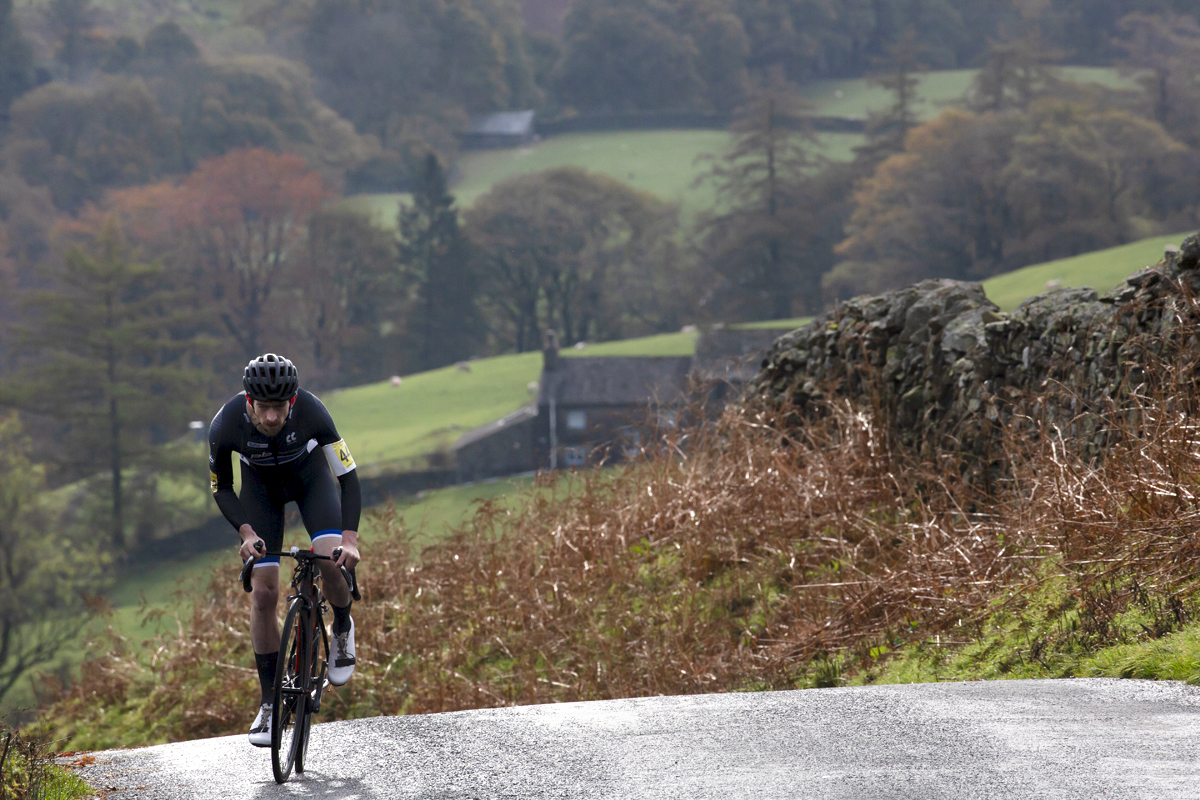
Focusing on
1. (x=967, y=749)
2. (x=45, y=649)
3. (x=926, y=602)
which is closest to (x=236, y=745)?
(x=967, y=749)

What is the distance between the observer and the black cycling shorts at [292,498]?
243 inches

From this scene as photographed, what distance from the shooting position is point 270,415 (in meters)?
5.87

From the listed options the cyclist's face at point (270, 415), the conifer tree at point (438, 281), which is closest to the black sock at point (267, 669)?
the cyclist's face at point (270, 415)

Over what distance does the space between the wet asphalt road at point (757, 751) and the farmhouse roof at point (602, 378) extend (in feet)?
169

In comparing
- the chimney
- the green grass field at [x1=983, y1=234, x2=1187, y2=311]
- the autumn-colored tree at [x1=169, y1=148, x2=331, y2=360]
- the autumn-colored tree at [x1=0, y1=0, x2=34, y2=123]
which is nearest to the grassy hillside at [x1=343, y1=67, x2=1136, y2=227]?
the autumn-colored tree at [x1=169, y1=148, x2=331, y2=360]

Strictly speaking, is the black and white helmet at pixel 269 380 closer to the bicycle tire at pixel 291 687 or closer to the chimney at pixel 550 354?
the bicycle tire at pixel 291 687

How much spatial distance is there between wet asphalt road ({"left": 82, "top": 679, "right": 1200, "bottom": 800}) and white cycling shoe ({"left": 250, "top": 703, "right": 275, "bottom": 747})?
0.71ft

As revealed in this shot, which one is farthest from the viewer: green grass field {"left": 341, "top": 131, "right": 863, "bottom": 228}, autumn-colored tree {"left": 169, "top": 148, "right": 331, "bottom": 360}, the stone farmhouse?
green grass field {"left": 341, "top": 131, "right": 863, "bottom": 228}

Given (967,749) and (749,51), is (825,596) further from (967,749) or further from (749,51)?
(749,51)

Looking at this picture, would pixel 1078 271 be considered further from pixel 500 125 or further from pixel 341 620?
pixel 500 125

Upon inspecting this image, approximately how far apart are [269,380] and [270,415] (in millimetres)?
188

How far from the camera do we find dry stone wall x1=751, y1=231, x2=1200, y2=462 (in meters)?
9.49

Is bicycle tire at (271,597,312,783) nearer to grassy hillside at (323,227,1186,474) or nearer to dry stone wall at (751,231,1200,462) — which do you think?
dry stone wall at (751,231,1200,462)

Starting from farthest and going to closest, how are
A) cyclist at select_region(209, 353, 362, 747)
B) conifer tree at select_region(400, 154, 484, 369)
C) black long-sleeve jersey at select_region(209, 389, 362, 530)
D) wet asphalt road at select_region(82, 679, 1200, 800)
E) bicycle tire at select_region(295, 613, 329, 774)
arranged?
conifer tree at select_region(400, 154, 484, 369) < black long-sleeve jersey at select_region(209, 389, 362, 530) < cyclist at select_region(209, 353, 362, 747) < bicycle tire at select_region(295, 613, 329, 774) < wet asphalt road at select_region(82, 679, 1200, 800)
